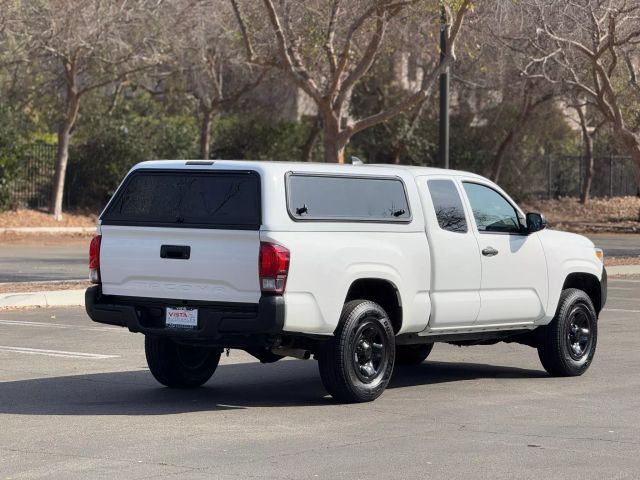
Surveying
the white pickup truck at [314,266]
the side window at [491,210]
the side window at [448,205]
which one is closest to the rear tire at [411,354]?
the white pickup truck at [314,266]

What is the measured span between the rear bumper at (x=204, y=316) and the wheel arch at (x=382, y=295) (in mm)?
1073

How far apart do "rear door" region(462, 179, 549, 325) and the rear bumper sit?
2.58m

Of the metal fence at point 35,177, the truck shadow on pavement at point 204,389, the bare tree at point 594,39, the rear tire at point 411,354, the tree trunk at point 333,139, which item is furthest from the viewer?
the metal fence at point 35,177

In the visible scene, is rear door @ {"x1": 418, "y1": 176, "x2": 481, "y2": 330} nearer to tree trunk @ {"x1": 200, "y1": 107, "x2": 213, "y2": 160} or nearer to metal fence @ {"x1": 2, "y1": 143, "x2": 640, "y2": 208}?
metal fence @ {"x1": 2, "y1": 143, "x2": 640, "y2": 208}

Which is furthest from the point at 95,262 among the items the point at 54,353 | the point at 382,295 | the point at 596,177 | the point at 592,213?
the point at 596,177

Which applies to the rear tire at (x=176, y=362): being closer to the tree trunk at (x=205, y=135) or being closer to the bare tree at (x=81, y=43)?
the bare tree at (x=81, y=43)

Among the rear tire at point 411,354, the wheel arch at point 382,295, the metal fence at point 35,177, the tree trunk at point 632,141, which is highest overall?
the tree trunk at point 632,141

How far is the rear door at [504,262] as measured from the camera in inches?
463

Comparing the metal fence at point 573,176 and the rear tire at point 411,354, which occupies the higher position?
the metal fence at point 573,176

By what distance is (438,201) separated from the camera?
11.5 meters

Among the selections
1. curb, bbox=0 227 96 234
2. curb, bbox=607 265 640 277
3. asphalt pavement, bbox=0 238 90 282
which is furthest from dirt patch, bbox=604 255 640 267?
curb, bbox=0 227 96 234

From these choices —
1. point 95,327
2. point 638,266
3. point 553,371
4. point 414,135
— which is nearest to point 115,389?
point 553,371

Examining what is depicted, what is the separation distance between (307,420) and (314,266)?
1.20 metres

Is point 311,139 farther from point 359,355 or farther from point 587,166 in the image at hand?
point 359,355
